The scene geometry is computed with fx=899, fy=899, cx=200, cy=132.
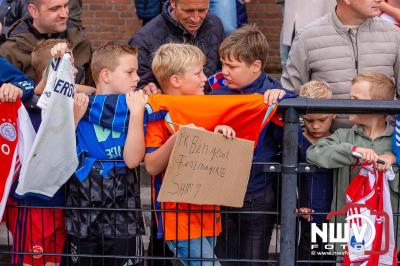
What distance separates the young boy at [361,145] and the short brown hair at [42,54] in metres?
1.56

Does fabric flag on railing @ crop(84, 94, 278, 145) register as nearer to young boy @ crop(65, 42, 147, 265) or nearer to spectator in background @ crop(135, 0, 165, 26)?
young boy @ crop(65, 42, 147, 265)

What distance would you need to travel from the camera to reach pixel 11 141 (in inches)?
170

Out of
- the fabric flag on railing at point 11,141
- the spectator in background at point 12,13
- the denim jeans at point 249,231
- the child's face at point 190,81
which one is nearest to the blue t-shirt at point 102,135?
the fabric flag on railing at point 11,141

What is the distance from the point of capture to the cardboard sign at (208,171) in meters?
4.04

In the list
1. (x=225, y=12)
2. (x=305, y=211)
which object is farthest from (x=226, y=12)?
(x=305, y=211)

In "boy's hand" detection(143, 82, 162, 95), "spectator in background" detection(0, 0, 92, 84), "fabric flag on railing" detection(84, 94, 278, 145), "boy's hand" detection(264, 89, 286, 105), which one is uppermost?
"spectator in background" detection(0, 0, 92, 84)

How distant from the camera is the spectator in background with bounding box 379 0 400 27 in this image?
236 inches

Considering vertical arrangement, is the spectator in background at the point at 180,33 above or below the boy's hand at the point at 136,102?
above

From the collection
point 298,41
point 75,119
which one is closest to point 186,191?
point 75,119

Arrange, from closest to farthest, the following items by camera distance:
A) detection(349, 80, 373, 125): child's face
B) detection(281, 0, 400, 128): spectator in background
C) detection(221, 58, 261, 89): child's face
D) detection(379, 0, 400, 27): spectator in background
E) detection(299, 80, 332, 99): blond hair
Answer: detection(349, 80, 373, 125): child's face → detection(221, 58, 261, 89): child's face → detection(299, 80, 332, 99): blond hair → detection(281, 0, 400, 128): spectator in background → detection(379, 0, 400, 27): spectator in background

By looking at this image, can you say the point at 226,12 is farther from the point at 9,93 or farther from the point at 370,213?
the point at 370,213

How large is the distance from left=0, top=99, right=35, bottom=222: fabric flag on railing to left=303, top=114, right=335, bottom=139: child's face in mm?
1495

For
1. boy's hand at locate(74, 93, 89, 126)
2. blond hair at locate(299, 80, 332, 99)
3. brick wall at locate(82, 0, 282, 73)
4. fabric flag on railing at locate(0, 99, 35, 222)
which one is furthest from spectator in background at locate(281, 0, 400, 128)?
brick wall at locate(82, 0, 282, 73)

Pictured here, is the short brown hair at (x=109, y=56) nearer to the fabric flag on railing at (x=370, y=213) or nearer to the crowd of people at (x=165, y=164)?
the crowd of people at (x=165, y=164)
